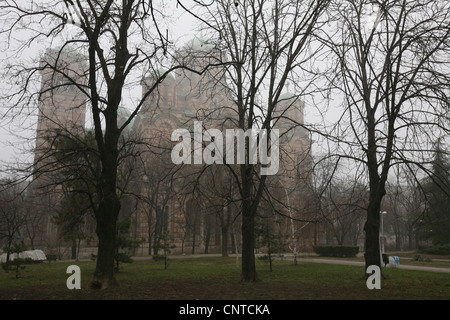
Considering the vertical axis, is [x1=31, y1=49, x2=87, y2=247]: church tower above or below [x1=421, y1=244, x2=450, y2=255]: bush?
above

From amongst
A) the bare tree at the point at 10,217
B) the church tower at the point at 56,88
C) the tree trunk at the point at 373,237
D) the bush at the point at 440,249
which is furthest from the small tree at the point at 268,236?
the bush at the point at 440,249

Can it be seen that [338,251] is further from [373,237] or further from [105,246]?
[105,246]

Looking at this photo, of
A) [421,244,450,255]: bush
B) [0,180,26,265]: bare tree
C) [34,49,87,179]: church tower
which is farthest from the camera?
[421,244,450,255]: bush

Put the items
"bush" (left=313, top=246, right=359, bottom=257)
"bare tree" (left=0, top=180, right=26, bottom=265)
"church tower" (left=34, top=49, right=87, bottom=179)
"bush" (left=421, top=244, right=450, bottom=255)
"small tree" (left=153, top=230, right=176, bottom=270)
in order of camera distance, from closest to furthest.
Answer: "church tower" (left=34, top=49, right=87, bottom=179)
"bare tree" (left=0, top=180, right=26, bottom=265)
"small tree" (left=153, top=230, right=176, bottom=270)
"bush" (left=421, top=244, right=450, bottom=255)
"bush" (left=313, top=246, right=359, bottom=257)

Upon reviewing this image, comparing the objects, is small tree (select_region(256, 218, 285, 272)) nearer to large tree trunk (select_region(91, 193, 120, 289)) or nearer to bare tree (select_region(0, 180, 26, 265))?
large tree trunk (select_region(91, 193, 120, 289))

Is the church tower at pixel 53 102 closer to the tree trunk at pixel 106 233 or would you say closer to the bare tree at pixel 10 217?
the bare tree at pixel 10 217

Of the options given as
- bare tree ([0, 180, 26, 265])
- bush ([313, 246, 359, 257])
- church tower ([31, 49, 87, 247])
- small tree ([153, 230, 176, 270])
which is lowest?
bush ([313, 246, 359, 257])

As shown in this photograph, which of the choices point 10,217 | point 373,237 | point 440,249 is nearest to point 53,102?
point 373,237

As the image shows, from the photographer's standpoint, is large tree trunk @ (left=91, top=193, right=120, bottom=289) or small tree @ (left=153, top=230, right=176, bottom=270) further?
small tree @ (left=153, top=230, right=176, bottom=270)

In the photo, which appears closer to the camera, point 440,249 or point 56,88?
point 56,88

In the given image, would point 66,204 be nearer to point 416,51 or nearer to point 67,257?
point 416,51

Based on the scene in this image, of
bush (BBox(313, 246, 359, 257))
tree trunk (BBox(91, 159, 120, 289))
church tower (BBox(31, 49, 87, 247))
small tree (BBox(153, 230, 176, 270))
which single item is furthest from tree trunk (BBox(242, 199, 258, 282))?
bush (BBox(313, 246, 359, 257))
